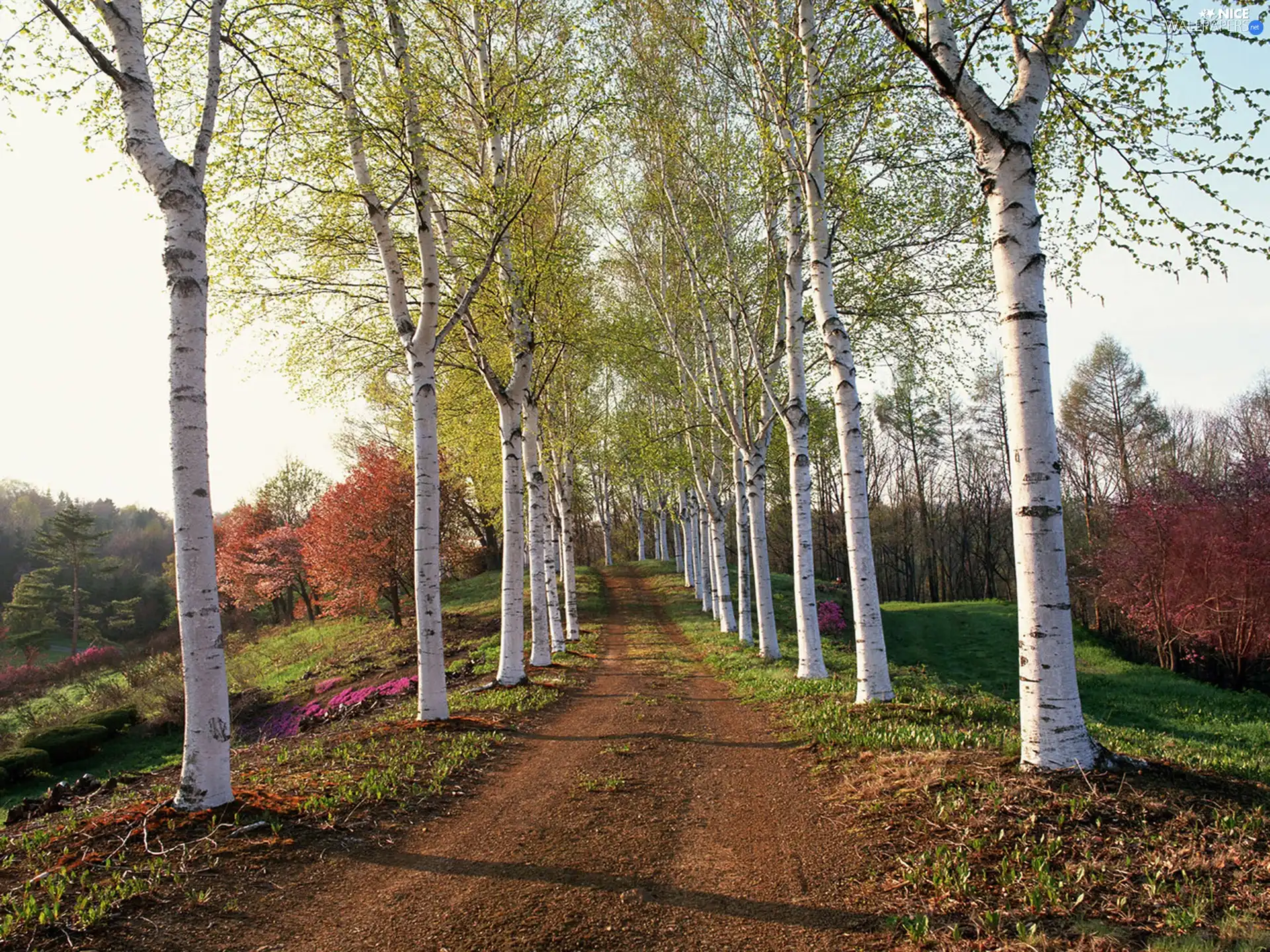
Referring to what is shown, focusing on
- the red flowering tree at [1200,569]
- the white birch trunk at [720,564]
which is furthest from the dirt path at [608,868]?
the red flowering tree at [1200,569]

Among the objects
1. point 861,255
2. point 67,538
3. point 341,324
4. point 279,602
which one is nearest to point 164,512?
point 67,538

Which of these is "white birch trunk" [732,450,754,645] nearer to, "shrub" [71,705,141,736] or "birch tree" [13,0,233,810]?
"birch tree" [13,0,233,810]

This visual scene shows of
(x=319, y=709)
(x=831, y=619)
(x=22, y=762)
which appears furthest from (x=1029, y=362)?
(x=831, y=619)

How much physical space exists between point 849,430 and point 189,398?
24.2ft

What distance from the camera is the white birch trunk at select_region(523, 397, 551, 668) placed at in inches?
611

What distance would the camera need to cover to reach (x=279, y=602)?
4303cm

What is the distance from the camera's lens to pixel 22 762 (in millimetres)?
15883

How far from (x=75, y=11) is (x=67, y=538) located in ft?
172

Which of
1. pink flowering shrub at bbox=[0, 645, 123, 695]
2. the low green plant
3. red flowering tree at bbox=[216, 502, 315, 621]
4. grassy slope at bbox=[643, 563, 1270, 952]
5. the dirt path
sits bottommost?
pink flowering shrub at bbox=[0, 645, 123, 695]

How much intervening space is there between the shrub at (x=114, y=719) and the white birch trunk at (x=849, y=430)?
69.1 feet

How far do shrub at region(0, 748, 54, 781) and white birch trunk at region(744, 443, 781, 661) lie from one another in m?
17.5

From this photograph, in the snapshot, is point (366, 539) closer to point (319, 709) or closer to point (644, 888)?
point (319, 709)

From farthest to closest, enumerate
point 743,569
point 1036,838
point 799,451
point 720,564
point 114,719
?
point 720,564 → point 114,719 → point 743,569 → point 799,451 → point 1036,838

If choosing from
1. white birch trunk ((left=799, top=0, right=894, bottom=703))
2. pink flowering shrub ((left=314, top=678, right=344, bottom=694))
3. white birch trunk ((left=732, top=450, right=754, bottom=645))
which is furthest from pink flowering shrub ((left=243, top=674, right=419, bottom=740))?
white birch trunk ((left=799, top=0, right=894, bottom=703))
